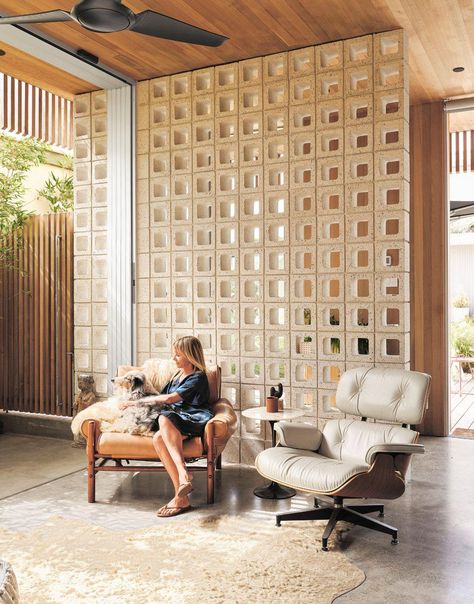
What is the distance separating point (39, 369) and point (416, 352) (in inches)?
145

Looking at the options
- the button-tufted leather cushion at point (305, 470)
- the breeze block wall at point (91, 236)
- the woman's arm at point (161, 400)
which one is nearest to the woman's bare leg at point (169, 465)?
the woman's arm at point (161, 400)

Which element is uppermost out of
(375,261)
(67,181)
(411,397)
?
(67,181)

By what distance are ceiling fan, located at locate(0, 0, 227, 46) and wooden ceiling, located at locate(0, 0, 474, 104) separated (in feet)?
3.04

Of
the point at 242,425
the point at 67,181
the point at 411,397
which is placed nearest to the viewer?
the point at 411,397

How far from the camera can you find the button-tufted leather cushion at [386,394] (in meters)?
3.64

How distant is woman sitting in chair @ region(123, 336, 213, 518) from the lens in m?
3.82

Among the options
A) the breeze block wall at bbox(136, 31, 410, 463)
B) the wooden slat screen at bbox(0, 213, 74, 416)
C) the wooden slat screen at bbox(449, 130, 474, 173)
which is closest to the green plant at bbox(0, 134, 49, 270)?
the wooden slat screen at bbox(0, 213, 74, 416)

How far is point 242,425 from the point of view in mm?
4938

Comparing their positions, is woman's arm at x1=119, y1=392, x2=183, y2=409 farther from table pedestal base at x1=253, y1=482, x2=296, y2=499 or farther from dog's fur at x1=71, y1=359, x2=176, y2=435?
table pedestal base at x1=253, y1=482, x2=296, y2=499

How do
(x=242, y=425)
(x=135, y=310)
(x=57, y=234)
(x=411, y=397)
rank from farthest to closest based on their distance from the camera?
(x=57, y=234), (x=135, y=310), (x=242, y=425), (x=411, y=397)

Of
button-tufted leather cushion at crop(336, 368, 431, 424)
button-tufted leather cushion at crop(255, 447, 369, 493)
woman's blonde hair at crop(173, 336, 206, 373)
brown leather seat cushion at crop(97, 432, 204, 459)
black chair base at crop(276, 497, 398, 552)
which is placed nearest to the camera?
button-tufted leather cushion at crop(255, 447, 369, 493)

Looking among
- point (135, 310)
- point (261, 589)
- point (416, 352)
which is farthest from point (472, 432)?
point (261, 589)

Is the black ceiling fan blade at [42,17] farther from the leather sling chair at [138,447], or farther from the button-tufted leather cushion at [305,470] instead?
the button-tufted leather cushion at [305,470]

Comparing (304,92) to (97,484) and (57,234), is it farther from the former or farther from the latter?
(97,484)
